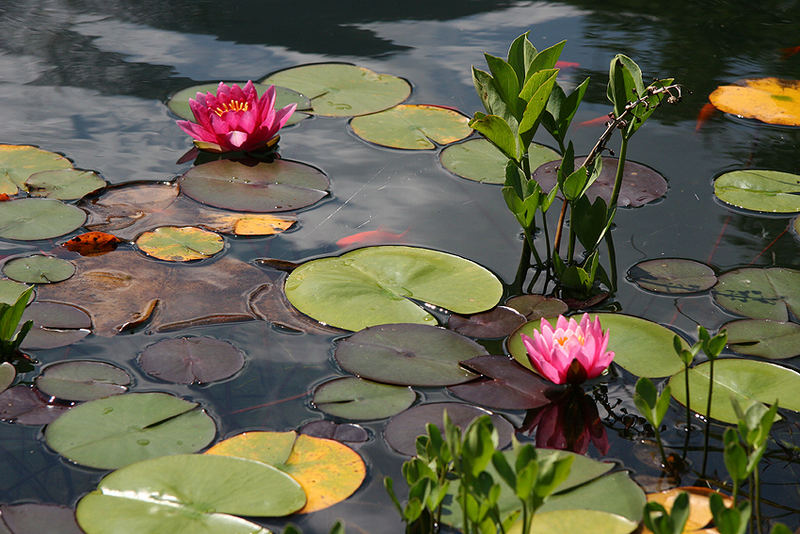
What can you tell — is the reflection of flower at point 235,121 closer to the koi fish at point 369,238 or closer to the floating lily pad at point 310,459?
the koi fish at point 369,238

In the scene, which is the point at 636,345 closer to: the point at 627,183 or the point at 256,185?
the point at 627,183

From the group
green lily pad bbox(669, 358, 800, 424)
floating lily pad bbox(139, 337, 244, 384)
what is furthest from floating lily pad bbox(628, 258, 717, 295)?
floating lily pad bbox(139, 337, 244, 384)

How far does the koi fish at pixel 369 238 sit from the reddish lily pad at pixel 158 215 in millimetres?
182

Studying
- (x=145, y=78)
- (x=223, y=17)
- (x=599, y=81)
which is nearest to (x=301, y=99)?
(x=145, y=78)

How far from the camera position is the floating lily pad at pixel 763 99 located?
112 inches

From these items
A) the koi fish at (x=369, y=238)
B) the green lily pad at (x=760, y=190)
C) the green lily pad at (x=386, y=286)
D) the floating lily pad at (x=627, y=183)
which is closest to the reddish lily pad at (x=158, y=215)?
the koi fish at (x=369, y=238)

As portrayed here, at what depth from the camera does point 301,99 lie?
2.95m

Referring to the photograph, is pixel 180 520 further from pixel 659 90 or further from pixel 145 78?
pixel 145 78

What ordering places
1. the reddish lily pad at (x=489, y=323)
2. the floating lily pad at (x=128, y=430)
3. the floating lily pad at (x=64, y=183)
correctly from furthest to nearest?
1. the floating lily pad at (x=64, y=183)
2. the reddish lily pad at (x=489, y=323)
3. the floating lily pad at (x=128, y=430)

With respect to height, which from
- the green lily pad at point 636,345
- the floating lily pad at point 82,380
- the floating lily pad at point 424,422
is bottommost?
the floating lily pad at point 424,422

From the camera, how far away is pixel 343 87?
3004 millimetres

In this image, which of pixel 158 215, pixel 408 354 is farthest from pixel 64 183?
pixel 408 354

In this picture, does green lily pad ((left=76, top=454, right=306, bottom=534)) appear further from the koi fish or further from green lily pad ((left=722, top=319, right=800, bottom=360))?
green lily pad ((left=722, top=319, right=800, bottom=360))

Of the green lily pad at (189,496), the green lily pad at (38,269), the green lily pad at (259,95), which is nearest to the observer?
the green lily pad at (189,496)
